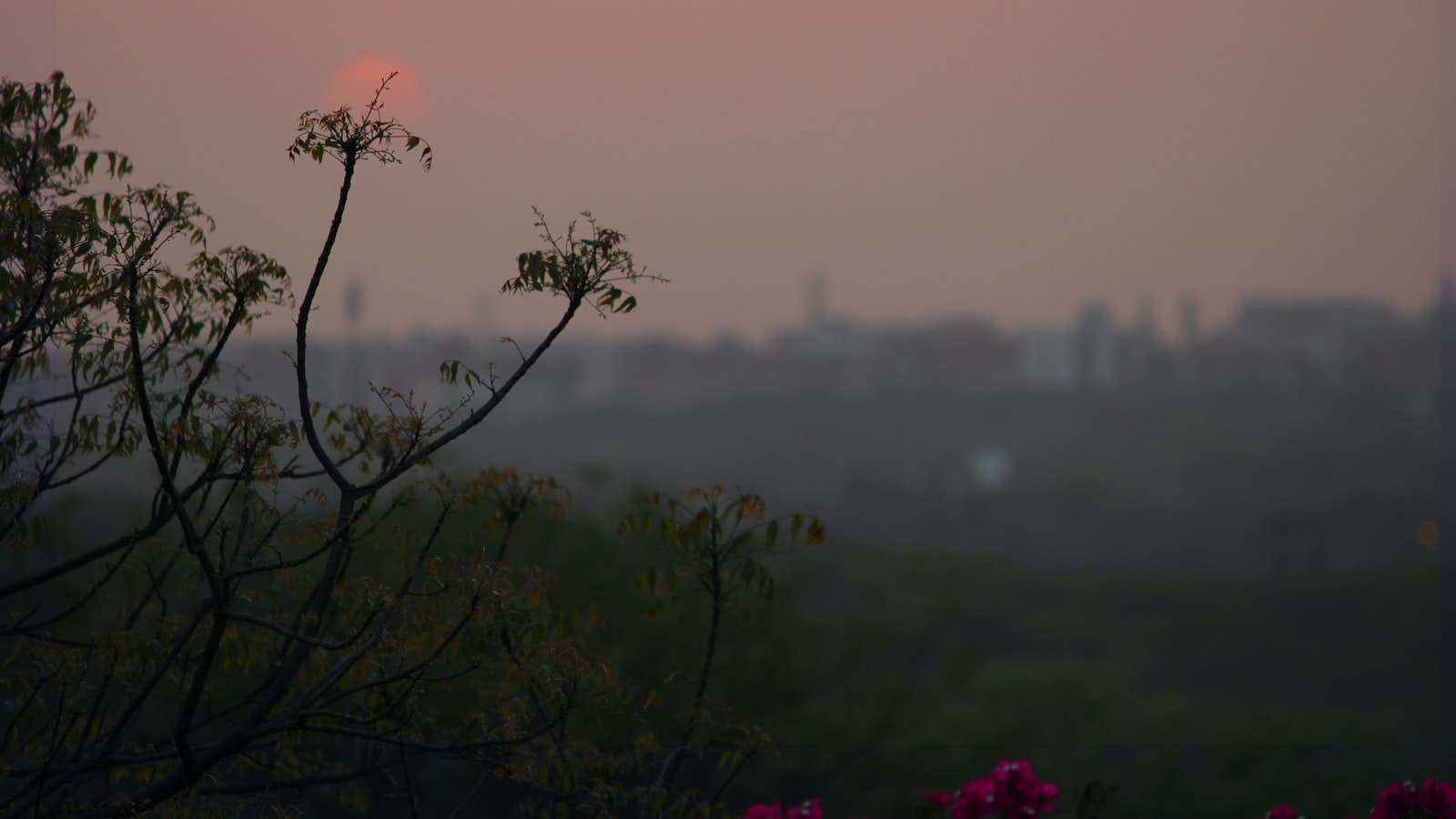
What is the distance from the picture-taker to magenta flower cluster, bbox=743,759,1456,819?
172cm

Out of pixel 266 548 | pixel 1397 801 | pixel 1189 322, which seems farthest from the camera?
pixel 1189 322

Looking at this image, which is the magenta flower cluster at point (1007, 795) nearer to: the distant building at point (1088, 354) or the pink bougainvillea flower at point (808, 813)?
the pink bougainvillea flower at point (808, 813)

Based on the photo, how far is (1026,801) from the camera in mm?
1768

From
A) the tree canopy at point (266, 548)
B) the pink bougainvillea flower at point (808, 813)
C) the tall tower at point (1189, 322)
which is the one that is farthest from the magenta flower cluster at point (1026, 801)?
the tall tower at point (1189, 322)

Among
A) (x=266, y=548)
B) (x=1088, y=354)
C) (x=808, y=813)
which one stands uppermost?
(x=1088, y=354)

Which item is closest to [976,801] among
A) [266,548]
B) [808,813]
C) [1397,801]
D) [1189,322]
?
[808,813]

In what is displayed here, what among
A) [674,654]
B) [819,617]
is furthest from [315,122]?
[819,617]

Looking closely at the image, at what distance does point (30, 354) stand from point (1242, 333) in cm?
2161

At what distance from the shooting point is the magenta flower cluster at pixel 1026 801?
5.65 ft

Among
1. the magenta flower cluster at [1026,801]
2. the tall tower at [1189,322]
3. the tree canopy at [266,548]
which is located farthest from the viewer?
the tall tower at [1189,322]

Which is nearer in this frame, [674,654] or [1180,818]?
[1180,818]

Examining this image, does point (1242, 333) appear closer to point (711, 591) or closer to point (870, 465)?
point (870, 465)

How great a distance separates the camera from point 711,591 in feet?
5.08

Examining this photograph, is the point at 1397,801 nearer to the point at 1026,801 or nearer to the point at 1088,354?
the point at 1026,801
